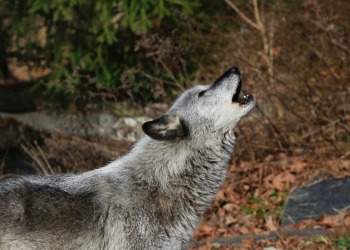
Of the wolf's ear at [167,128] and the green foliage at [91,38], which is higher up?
the wolf's ear at [167,128]

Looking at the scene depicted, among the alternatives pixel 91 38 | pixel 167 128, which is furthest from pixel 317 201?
pixel 91 38

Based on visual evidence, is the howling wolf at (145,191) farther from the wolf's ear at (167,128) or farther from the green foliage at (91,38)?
the green foliage at (91,38)

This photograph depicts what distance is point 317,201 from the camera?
670 cm

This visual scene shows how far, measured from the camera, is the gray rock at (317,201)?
21.5 ft

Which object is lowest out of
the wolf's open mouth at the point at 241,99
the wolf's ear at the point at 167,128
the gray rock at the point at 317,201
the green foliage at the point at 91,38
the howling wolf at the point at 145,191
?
the gray rock at the point at 317,201

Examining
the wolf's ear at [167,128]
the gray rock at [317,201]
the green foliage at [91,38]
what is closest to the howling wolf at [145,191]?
the wolf's ear at [167,128]

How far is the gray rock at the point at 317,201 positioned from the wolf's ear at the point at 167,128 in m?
3.32

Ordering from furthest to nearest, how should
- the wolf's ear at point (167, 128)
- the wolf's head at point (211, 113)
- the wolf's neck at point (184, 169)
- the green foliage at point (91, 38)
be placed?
the green foliage at point (91, 38) → the wolf's head at point (211, 113) → the wolf's neck at point (184, 169) → the wolf's ear at point (167, 128)

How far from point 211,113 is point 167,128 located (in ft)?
1.67

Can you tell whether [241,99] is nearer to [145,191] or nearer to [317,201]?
[145,191]

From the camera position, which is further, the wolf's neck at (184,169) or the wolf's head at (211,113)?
the wolf's head at (211,113)

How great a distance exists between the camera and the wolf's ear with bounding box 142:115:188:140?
12.8 ft

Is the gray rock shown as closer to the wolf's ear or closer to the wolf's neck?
the wolf's neck

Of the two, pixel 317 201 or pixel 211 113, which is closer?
pixel 211 113
